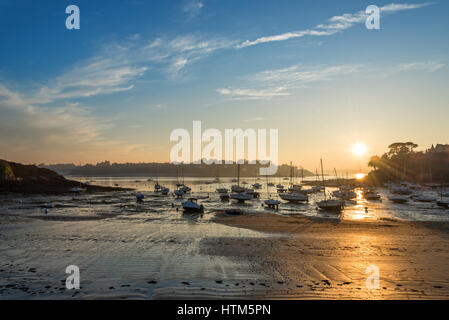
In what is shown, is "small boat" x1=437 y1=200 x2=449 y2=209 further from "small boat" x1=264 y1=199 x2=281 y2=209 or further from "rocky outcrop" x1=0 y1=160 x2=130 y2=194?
"rocky outcrop" x1=0 y1=160 x2=130 y2=194

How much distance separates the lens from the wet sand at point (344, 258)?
43.5 ft

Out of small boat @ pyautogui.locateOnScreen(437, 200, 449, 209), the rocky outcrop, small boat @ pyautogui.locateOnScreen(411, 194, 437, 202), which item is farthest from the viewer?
the rocky outcrop

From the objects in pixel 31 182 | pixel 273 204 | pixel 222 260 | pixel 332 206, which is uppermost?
pixel 31 182

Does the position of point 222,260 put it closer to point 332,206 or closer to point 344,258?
point 344,258

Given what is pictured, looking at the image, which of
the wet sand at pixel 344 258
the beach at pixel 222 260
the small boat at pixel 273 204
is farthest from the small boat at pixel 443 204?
the small boat at pixel 273 204

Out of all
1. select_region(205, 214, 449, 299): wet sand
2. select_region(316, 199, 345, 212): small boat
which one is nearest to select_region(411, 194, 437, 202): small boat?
select_region(316, 199, 345, 212): small boat

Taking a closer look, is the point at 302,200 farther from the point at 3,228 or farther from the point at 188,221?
the point at 3,228

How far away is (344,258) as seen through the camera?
19.0 meters

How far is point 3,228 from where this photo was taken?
97.9ft

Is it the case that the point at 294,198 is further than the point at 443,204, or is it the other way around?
the point at 294,198

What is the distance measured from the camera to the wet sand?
522 inches

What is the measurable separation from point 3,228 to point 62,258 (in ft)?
52.0

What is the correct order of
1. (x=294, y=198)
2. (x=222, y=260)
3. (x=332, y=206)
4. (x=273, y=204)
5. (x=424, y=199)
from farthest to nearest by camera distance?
1. (x=294, y=198)
2. (x=424, y=199)
3. (x=273, y=204)
4. (x=332, y=206)
5. (x=222, y=260)

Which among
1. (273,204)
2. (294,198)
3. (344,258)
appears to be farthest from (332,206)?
(344,258)
